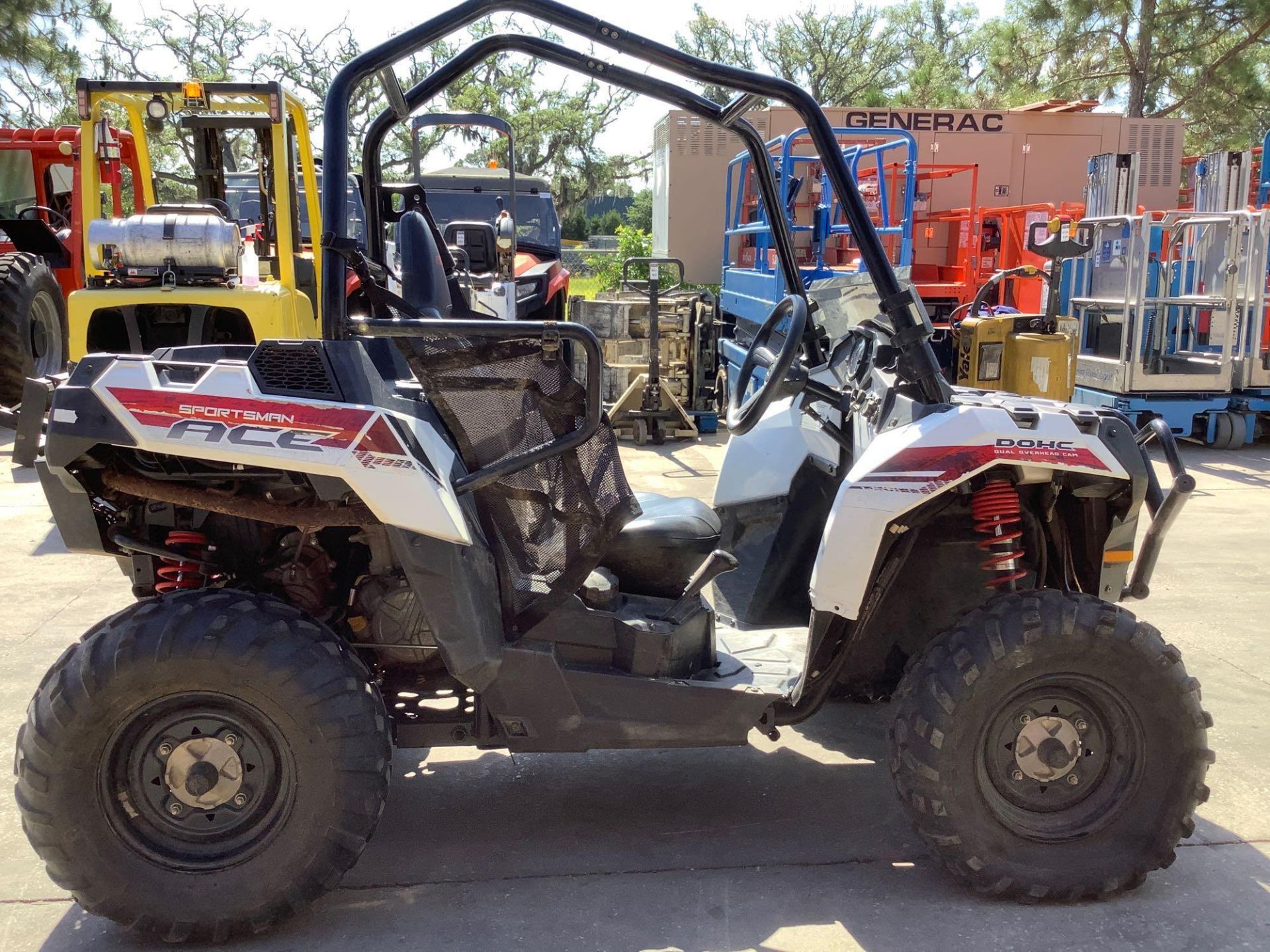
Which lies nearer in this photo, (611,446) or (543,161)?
(611,446)

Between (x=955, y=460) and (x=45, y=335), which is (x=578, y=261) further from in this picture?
(x=955, y=460)

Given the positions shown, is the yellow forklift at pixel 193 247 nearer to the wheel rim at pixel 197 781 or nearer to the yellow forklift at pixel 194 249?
the yellow forklift at pixel 194 249

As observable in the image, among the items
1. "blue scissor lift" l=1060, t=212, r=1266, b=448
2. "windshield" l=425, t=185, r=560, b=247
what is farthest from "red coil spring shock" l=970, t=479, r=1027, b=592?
"windshield" l=425, t=185, r=560, b=247

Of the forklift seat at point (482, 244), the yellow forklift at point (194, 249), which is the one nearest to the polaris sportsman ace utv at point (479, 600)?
the forklift seat at point (482, 244)

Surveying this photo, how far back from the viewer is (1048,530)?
3.06 m

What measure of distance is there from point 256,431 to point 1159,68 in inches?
1044

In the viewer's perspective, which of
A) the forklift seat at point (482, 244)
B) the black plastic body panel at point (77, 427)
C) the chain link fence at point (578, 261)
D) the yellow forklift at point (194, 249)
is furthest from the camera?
the chain link fence at point (578, 261)

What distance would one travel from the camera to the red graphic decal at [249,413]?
250 cm

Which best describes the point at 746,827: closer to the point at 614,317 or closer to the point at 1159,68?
the point at 614,317

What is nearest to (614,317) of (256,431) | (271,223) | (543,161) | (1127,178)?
(271,223)

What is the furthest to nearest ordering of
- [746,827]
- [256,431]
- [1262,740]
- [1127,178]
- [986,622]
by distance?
[1127,178] → [1262,740] → [746,827] → [986,622] → [256,431]

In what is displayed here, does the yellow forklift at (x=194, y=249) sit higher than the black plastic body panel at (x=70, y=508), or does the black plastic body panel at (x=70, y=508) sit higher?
the yellow forklift at (x=194, y=249)

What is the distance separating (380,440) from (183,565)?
2.55 feet

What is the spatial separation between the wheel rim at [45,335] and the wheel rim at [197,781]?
27.3 feet
